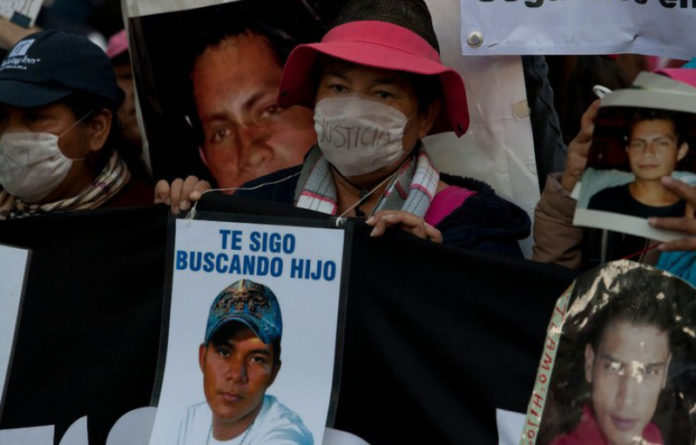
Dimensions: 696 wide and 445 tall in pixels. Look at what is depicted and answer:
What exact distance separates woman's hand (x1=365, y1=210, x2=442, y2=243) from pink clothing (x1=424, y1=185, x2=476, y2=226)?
0.38 meters

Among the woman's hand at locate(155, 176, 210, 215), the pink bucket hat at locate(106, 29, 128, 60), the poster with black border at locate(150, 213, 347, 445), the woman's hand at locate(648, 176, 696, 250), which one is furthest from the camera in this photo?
the pink bucket hat at locate(106, 29, 128, 60)

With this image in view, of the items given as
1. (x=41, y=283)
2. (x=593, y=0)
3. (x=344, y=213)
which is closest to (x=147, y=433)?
(x=41, y=283)

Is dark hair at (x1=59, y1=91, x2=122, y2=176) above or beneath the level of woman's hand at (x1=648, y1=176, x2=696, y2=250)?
above

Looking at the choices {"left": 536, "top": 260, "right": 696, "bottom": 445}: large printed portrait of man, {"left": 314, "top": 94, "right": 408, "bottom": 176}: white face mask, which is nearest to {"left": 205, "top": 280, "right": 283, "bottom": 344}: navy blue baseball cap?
{"left": 314, "top": 94, "right": 408, "bottom": 176}: white face mask

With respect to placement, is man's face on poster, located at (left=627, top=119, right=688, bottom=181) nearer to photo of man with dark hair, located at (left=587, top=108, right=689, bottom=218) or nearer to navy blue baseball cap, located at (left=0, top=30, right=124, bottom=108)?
photo of man with dark hair, located at (left=587, top=108, right=689, bottom=218)

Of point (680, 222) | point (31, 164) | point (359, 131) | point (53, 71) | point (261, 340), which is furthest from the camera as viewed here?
point (53, 71)

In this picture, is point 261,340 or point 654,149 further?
point 261,340

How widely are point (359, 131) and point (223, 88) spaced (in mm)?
892

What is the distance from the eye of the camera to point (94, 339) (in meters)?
3.70

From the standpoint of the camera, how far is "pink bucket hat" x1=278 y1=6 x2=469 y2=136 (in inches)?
151

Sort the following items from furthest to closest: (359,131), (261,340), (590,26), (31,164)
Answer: (31,164) → (590,26) → (359,131) → (261,340)

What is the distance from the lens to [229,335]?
340 centimetres

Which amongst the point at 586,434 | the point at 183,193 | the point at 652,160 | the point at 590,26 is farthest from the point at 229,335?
the point at 590,26

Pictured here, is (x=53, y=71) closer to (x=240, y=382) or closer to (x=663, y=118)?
(x=240, y=382)
